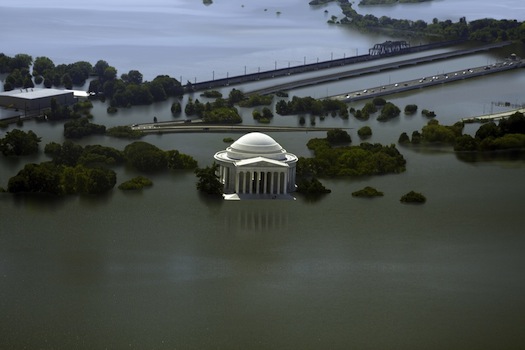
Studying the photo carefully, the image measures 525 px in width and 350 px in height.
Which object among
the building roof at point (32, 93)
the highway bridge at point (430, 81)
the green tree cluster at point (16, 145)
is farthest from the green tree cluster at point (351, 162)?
the building roof at point (32, 93)

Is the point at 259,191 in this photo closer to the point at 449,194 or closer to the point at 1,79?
the point at 449,194

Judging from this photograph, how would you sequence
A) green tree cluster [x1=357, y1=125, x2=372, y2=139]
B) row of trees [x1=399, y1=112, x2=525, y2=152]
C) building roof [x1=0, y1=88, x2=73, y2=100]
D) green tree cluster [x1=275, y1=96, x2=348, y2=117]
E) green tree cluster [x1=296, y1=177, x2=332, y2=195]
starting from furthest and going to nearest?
green tree cluster [x1=275, y1=96, x2=348, y2=117], building roof [x1=0, y1=88, x2=73, y2=100], green tree cluster [x1=357, y1=125, x2=372, y2=139], row of trees [x1=399, y1=112, x2=525, y2=152], green tree cluster [x1=296, y1=177, x2=332, y2=195]

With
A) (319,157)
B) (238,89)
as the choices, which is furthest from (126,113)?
(319,157)

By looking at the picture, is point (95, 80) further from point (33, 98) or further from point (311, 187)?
point (311, 187)

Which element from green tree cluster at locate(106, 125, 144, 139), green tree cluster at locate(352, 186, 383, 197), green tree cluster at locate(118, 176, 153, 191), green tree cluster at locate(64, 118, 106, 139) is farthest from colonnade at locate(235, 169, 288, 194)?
green tree cluster at locate(64, 118, 106, 139)

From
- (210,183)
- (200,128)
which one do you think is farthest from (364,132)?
(210,183)

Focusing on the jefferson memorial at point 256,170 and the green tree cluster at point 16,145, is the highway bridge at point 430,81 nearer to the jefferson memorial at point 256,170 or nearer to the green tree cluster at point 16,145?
the green tree cluster at point 16,145

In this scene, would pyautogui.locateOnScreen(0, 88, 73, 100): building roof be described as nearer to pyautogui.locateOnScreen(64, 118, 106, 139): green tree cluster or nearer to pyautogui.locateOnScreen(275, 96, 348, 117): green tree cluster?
pyautogui.locateOnScreen(64, 118, 106, 139): green tree cluster
